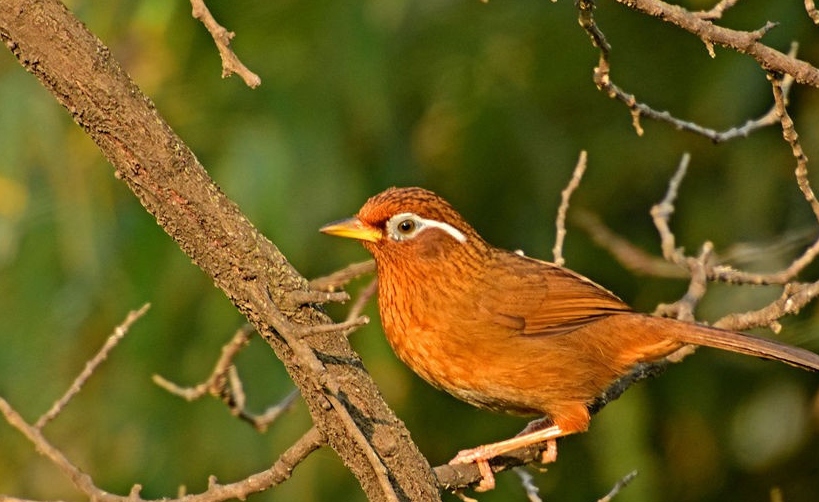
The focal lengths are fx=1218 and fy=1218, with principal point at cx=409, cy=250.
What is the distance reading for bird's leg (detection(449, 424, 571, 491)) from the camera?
434 cm

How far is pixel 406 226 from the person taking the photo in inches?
192

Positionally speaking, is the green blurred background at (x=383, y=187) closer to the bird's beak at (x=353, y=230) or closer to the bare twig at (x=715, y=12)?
the bird's beak at (x=353, y=230)

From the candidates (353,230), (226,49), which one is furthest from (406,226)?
(226,49)

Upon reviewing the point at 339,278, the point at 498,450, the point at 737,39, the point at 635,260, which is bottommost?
the point at 498,450

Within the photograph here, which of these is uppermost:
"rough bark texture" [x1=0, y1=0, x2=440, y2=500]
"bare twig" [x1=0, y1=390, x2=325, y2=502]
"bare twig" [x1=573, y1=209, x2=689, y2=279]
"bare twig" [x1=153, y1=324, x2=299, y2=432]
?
"bare twig" [x1=573, y1=209, x2=689, y2=279]

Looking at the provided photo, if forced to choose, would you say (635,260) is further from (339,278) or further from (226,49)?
(226,49)

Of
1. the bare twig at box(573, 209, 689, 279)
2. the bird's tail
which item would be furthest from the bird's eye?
the bare twig at box(573, 209, 689, 279)

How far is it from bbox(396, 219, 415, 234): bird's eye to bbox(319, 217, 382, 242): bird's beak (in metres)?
0.09

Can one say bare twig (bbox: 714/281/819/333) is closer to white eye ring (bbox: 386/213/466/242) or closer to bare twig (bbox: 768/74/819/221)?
bare twig (bbox: 768/74/819/221)

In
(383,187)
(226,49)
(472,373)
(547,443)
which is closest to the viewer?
(226,49)

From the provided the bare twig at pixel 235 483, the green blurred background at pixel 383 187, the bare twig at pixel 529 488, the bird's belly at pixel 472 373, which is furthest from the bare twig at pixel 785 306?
the green blurred background at pixel 383 187

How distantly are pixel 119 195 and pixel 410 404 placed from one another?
82.9 inches

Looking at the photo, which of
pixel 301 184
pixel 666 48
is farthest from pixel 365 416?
pixel 666 48

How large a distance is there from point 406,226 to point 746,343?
4.54 feet
